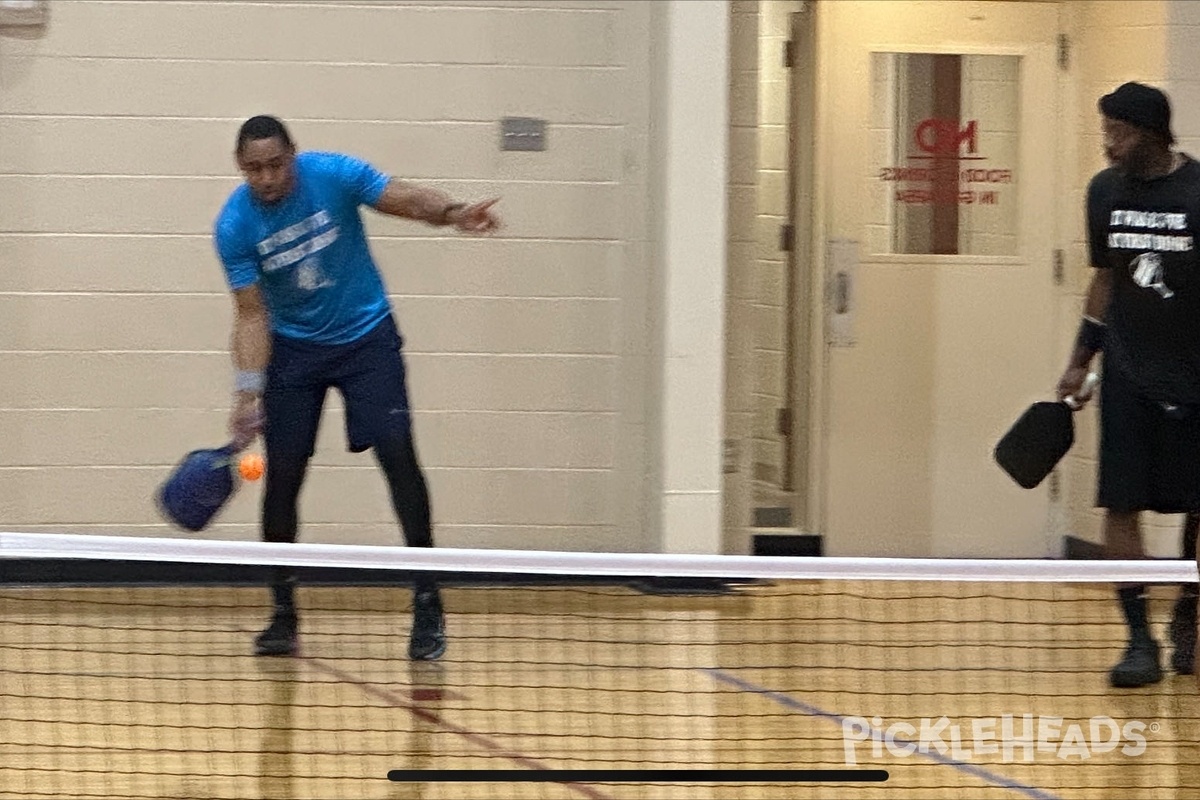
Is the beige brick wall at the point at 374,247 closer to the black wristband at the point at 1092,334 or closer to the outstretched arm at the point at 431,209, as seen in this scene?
the outstretched arm at the point at 431,209

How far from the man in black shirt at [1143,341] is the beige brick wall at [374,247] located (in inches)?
95.5

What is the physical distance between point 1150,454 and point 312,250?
9.16ft

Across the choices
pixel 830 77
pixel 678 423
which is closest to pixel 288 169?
pixel 678 423

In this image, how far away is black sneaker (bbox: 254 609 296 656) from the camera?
21.2ft

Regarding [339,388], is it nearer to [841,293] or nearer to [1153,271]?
[1153,271]

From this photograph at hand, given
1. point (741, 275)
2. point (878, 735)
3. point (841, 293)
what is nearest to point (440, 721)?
point (878, 735)

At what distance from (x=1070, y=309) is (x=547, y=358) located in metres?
2.57

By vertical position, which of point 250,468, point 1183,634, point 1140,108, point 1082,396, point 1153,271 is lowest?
point 1183,634

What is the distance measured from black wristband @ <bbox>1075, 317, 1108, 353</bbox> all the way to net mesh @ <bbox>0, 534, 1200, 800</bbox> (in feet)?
3.00

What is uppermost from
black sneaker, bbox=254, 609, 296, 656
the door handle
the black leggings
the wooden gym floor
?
the door handle

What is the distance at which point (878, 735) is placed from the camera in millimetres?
5402

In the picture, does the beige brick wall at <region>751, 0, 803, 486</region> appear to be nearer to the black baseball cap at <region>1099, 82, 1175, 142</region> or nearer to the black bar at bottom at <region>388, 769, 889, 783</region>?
the black baseball cap at <region>1099, 82, 1175, 142</region>

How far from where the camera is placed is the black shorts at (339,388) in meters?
6.40

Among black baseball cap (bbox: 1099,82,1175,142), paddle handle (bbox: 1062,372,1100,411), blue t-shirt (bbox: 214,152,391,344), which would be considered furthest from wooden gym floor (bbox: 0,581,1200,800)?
black baseball cap (bbox: 1099,82,1175,142)
